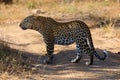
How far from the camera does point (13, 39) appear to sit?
1217 cm

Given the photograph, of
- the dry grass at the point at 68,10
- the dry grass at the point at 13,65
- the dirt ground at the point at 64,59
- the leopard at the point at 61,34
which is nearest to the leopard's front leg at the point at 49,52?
the leopard at the point at 61,34

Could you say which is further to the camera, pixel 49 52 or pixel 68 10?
pixel 68 10

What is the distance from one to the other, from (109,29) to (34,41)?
2734 millimetres

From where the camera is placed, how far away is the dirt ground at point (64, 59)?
353 inches

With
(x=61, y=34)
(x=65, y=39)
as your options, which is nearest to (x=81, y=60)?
(x=65, y=39)

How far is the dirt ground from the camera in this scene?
29.4 ft

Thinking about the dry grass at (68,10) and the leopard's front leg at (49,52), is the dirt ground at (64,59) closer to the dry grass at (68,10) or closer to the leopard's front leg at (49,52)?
the leopard's front leg at (49,52)

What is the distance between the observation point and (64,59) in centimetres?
1043

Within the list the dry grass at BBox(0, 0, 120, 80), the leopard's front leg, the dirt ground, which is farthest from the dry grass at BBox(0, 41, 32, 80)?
the dry grass at BBox(0, 0, 120, 80)

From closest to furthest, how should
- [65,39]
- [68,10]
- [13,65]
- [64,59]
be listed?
[13,65], [65,39], [64,59], [68,10]

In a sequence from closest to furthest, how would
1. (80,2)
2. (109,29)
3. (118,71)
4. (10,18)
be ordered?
(118,71) → (109,29) → (10,18) → (80,2)

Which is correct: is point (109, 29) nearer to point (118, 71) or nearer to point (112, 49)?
point (112, 49)

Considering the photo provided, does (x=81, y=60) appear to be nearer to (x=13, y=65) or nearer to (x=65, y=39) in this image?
(x=65, y=39)

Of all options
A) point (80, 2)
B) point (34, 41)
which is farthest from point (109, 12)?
point (34, 41)
